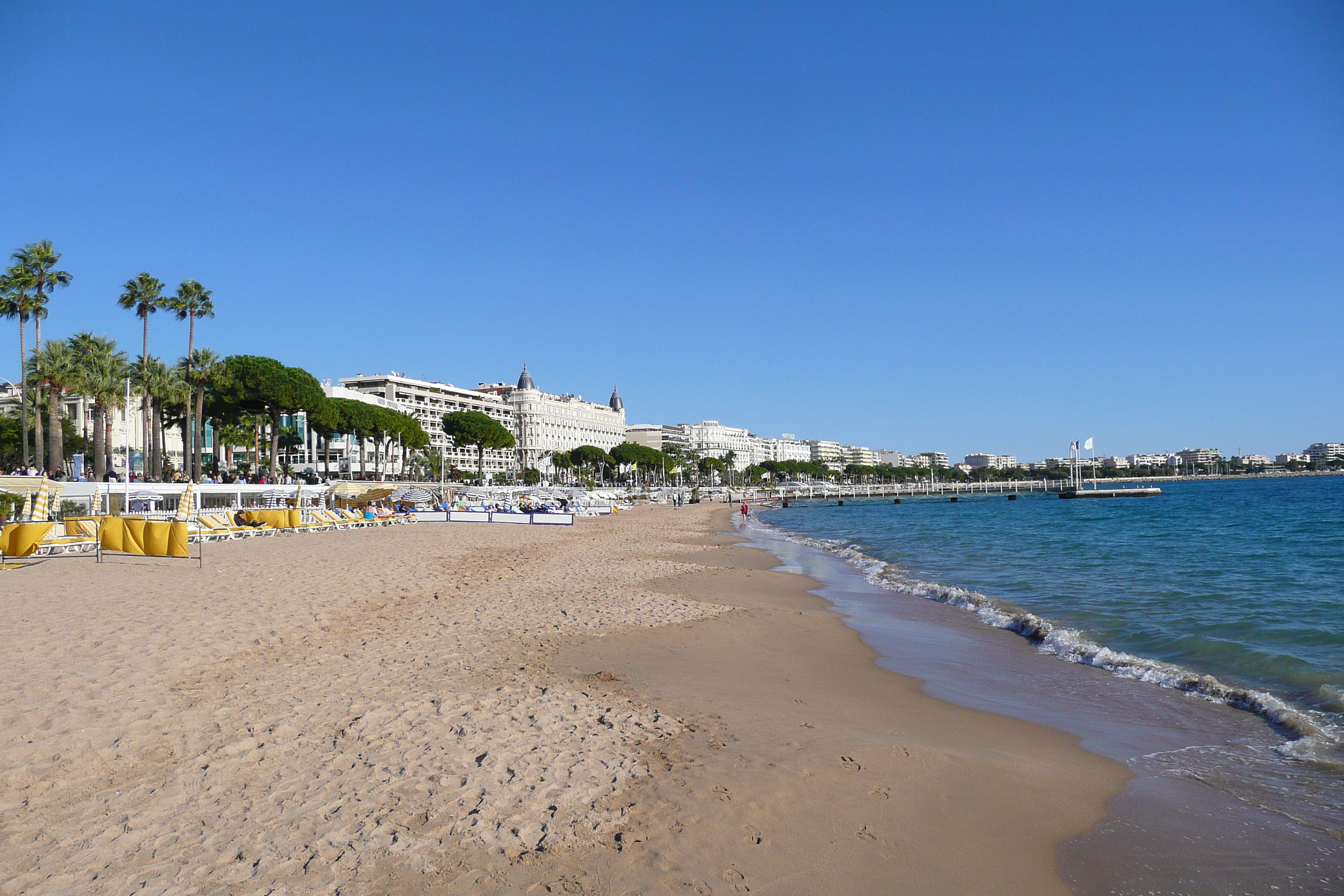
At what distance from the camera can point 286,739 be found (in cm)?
524

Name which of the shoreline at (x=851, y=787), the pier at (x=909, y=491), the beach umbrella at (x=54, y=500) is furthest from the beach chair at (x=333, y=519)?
the pier at (x=909, y=491)

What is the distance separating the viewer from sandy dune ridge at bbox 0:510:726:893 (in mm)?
3730

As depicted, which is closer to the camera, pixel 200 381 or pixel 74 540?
pixel 74 540

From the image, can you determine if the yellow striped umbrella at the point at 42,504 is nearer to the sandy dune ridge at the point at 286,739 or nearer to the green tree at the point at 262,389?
the sandy dune ridge at the point at 286,739

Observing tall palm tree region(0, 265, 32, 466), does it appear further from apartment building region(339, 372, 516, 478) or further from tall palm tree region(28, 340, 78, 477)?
apartment building region(339, 372, 516, 478)

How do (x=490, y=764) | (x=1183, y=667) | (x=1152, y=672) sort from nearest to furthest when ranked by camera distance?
(x=490, y=764), (x=1152, y=672), (x=1183, y=667)

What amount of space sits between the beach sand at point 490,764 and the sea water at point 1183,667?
0.59 m

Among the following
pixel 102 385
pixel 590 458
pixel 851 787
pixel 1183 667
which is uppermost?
pixel 102 385

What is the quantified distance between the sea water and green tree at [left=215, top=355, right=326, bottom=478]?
148 feet

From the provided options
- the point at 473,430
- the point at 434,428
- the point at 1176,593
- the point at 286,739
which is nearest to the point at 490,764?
the point at 286,739

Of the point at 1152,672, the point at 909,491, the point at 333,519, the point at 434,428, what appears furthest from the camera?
the point at 909,491

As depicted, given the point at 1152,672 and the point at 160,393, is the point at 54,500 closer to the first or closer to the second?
the point at 1152,672

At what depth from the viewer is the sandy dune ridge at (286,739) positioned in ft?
12.2

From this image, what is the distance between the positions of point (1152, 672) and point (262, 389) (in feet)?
188
